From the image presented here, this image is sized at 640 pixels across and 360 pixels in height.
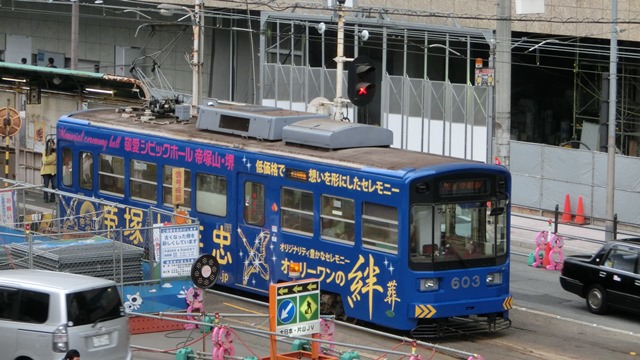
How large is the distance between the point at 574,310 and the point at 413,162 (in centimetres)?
546

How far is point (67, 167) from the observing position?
2623 cm

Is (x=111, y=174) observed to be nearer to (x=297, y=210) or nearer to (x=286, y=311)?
(x=297, y=210)

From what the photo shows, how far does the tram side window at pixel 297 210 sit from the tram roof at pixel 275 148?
64cm

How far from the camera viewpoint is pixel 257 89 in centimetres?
4719

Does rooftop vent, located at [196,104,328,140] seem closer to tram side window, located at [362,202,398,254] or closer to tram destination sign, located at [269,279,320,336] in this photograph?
tram side window, located at [362,202,398,254]

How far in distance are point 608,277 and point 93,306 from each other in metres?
10.3

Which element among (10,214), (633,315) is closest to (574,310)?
(633,315)

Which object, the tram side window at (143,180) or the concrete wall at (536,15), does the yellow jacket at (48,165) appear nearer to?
the concrete wall at (536,15)

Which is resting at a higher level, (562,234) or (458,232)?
(458,232)

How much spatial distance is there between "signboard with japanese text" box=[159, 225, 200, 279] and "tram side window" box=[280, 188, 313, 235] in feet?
5.48

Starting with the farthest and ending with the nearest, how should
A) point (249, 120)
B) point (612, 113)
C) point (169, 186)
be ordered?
point (612, 113) → point (169, 186) → point (249, 120)

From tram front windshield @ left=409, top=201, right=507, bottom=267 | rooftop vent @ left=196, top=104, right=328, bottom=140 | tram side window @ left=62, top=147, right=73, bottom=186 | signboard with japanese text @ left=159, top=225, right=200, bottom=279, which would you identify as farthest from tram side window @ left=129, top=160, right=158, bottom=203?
tram front windshield @ left=409, top=201, right=507, bottom=267

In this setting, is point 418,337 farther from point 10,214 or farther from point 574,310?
point 10,214

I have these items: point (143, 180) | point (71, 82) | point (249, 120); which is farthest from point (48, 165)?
A: point (249, 120)
